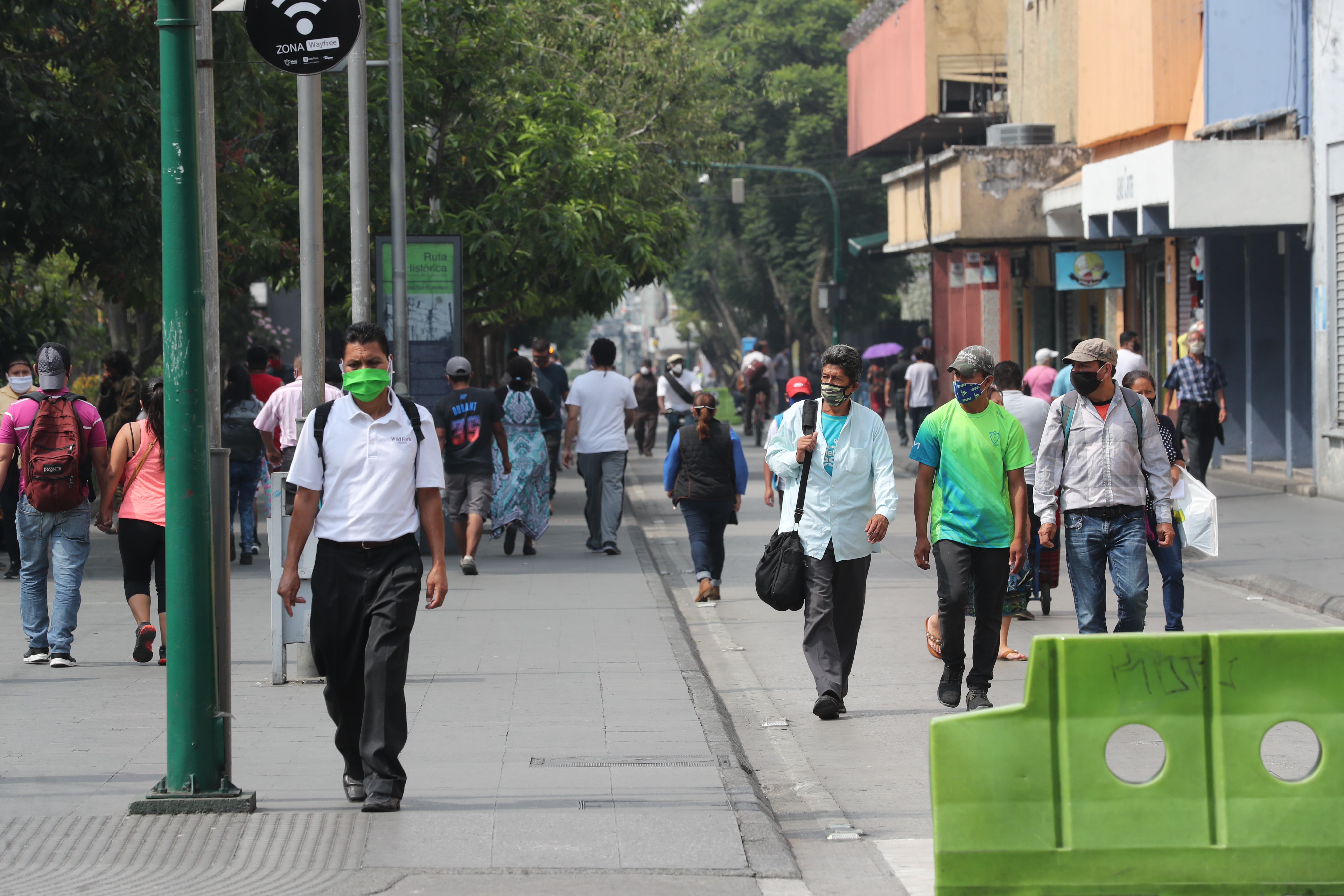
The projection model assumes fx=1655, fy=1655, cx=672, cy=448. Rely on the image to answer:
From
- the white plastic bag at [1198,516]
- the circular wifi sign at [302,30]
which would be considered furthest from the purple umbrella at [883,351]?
the circular wifi sign at [302,30]

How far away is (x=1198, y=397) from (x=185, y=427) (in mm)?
12712

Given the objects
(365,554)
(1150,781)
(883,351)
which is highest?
(883,351)

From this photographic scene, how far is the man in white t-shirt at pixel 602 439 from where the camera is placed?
14.7m

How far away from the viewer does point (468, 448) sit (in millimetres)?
13516

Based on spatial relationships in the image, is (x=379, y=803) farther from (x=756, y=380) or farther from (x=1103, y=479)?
(x=756, y=380)

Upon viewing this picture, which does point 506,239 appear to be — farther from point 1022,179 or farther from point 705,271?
point 705,271

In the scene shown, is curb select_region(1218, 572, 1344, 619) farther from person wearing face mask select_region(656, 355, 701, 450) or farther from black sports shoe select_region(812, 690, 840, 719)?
person wearing face mask select_region(656, 355, 701, 450)

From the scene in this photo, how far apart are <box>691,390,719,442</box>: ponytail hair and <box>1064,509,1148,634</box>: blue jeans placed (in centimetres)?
411

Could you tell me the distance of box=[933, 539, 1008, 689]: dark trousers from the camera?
7574 mm

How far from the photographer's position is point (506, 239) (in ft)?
59.1

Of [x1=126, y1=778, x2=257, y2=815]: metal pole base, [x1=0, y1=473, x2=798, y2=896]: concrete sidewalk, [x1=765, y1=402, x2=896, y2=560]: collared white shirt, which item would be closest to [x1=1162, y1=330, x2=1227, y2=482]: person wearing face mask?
[x1=0, y1=473, x2=798, y2=896]: concrete sidewalk

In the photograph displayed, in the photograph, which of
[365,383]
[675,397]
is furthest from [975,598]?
[675,397]

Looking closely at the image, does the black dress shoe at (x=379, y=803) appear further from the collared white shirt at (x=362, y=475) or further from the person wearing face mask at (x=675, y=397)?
the person wearing face mask at (x=675, y=397)

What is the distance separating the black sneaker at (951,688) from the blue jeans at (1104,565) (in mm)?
670
